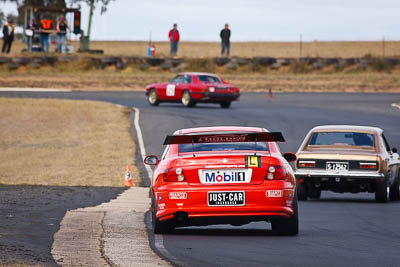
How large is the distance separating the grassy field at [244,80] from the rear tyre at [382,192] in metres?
36.6

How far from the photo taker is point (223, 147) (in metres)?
10.9

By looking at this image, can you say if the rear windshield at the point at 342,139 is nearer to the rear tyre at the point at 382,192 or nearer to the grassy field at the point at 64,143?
the rear tyre at the point at 382,192

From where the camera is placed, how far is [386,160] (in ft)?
50.4

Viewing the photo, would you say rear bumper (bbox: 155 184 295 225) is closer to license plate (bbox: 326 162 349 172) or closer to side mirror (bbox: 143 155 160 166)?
side mirror (bbox: 143 155 160 166)

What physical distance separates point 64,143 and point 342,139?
14292 mm

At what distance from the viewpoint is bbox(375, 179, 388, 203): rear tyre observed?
15.1 metres

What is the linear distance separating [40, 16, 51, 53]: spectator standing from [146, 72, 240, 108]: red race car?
64.6ft

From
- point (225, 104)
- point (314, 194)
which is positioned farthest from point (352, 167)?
point (225, 104)

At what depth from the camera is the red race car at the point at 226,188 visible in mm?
10297

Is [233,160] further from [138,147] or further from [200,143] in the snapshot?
[138,147]

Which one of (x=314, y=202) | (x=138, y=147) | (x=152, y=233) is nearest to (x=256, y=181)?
(x=152, y=233)

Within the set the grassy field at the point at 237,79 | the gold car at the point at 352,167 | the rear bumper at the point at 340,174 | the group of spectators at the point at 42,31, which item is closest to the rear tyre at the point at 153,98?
the grassy field at the point at 237,79

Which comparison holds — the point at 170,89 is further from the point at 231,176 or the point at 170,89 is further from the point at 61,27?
the point at 231,176

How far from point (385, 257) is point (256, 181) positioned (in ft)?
6.02
